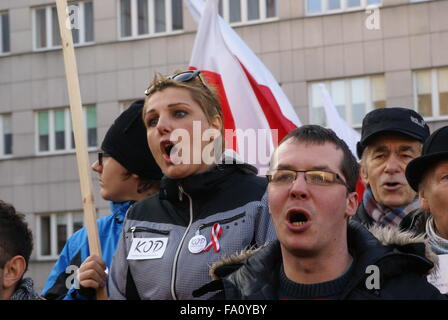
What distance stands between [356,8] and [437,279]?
763 inches

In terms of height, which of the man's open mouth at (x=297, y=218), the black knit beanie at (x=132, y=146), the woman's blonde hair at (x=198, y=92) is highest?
the woman's blonde hair at (x=198, y=92)

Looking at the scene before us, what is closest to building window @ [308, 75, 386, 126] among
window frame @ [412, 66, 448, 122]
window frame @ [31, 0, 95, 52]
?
window frame @ [412, 66, 448, 122]

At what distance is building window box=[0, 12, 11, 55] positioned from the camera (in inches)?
1037

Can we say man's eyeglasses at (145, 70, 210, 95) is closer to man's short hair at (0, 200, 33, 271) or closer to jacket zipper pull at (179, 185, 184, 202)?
jacket zipper pull at (179, 185, 184, 202)

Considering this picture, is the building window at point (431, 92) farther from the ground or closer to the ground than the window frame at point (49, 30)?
closer to the ground

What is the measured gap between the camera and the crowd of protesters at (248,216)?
3.31m

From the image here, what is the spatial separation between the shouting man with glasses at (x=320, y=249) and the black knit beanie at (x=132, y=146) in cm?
194

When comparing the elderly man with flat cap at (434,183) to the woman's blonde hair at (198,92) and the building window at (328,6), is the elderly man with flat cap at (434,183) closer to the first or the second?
the woman's blonde hair at (198,92)

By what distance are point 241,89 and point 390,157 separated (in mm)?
2990

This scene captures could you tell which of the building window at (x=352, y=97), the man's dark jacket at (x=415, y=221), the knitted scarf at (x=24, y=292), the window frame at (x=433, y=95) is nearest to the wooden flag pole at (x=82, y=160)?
the knitted scarf at (x=24, y=292)

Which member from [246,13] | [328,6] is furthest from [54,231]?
[328,6]

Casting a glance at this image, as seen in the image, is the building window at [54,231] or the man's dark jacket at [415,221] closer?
the man's dark jacket at [415,221]

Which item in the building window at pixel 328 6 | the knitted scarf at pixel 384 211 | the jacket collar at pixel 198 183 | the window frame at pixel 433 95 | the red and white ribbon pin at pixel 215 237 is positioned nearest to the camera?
the red and white ribbon pin at pixel 215 237

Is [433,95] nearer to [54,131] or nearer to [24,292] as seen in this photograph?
[54,131]
